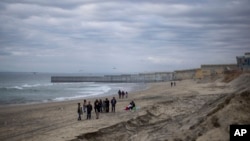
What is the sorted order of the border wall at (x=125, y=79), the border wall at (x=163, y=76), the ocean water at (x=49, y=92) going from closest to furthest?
the ocean water at (x=49, y=92), the border wall at (x=163, y=76), the border wall at (x=125, y=79)

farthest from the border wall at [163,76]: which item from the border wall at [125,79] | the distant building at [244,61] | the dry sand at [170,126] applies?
the dry sand at [170,126]

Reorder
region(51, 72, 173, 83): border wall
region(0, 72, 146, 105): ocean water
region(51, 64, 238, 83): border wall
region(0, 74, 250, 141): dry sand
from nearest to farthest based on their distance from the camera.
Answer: region(0, 74, 250, 141): dry sand
region(0, 72, 146, 105): ocean water
region(51, 64, 238, 83): border wall
region(51, 72, 173, 83): border wall

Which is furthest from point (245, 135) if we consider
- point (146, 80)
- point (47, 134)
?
point (146, 80)

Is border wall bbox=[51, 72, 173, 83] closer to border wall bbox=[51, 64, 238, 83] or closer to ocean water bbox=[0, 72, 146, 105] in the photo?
border wall bbox=[51, 64, 238, 83]

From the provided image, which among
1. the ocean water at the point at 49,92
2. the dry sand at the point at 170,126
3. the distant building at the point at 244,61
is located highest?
the distant building at the point at 244,61

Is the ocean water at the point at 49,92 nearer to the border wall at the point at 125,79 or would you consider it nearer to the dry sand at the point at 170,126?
the dry sand at the point at 170,126

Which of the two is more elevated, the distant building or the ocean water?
the distant building

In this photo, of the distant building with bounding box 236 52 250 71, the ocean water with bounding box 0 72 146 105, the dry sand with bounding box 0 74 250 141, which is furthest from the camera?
the distant building with bounding box 236 52 250 71

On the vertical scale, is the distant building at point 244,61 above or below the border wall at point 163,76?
above

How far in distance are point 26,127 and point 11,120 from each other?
4.61m

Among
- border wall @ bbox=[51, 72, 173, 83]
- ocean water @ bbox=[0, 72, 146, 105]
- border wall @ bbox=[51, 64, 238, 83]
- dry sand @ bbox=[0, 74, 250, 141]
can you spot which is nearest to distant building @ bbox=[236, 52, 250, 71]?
border wall @ bbox=[51, 64, 238, 83]

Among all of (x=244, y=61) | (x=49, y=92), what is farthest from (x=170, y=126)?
(x=244, y=61)

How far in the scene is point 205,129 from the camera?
358 inches

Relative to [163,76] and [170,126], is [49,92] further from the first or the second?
[163,76]
